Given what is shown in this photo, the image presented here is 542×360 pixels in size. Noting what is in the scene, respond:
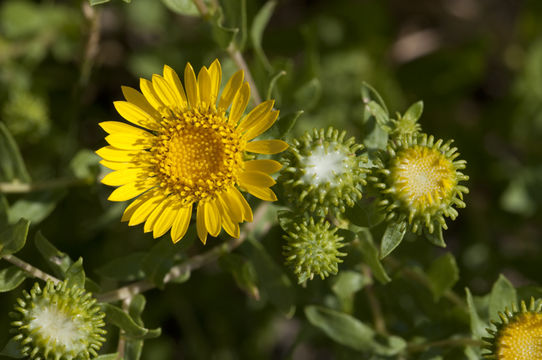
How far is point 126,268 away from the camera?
11.2 ft

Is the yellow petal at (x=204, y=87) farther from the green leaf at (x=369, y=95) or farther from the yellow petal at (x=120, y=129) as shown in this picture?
the green leaf at (x=369, y=95)

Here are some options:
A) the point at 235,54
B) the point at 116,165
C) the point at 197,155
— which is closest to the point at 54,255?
the point at 116,165

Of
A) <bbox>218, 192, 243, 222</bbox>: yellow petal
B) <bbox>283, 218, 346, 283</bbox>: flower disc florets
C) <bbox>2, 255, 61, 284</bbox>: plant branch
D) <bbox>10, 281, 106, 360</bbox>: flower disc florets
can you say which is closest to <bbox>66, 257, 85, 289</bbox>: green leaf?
<bbox>10, 281, 106, 360</bbox>: flower disc florets

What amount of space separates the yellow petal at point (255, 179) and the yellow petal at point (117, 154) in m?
0.63

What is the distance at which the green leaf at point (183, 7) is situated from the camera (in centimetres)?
334

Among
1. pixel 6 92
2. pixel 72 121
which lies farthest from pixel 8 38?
pixel 72 121

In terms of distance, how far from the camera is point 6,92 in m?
4.80

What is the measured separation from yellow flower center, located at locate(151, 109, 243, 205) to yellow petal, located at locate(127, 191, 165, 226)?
8 cm

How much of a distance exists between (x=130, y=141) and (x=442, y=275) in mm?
2007

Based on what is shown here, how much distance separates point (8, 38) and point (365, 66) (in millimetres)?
3266

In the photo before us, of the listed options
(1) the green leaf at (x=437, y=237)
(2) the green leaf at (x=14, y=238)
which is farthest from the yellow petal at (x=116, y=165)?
(1) the green leaf at (x=437, y=237)

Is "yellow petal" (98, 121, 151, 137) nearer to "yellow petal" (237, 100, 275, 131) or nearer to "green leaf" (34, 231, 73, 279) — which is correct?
"yellow petal" (237, 100, 275, 131)

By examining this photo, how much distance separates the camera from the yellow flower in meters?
2.93

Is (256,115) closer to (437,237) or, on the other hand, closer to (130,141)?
(130,141)
